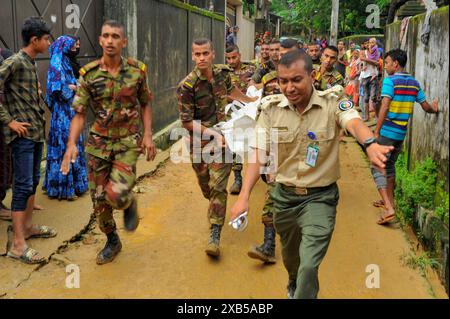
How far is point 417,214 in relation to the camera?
501 cm

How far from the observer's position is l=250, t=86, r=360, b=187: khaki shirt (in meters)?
3.24

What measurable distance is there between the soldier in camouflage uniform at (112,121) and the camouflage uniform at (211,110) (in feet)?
1.69

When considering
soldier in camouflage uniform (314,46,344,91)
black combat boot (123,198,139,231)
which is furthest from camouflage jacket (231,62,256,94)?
black combat boot (123,198,139,231)

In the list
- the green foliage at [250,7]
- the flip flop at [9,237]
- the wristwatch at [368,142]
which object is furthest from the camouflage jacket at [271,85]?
the green foliage at [250,7]

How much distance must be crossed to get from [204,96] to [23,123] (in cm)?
159

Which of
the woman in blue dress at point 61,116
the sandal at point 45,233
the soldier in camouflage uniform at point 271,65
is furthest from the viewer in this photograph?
the soldier in camouflage uniform at point 271,65

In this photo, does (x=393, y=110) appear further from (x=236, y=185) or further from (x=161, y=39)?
(x=161, y=39)

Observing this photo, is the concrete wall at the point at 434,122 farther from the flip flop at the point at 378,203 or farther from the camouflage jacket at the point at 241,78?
the camouflage jacket at the point at 241,78

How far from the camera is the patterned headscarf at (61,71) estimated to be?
17.8ft

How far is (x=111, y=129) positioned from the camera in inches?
164

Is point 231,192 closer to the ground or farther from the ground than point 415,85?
closer to the ground

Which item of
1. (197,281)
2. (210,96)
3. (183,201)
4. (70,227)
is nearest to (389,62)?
(210,96)

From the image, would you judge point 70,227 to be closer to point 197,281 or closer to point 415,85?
point 197,281
